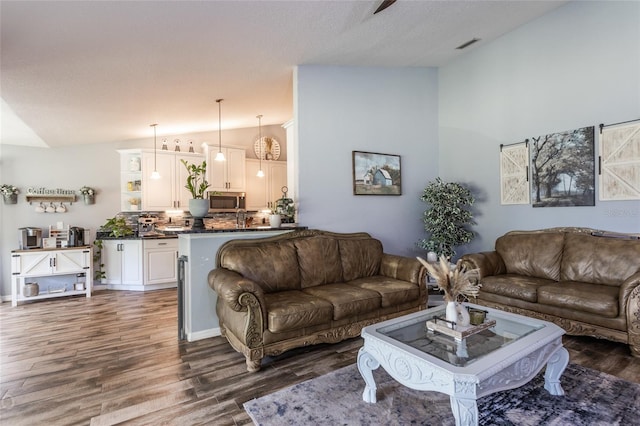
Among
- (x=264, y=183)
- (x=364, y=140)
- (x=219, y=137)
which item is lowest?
(x=264, y=183)

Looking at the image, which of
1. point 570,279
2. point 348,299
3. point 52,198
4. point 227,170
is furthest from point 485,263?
point 52,198

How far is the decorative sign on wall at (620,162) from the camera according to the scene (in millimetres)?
3174

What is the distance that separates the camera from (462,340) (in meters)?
2.03

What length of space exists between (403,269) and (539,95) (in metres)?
2.77

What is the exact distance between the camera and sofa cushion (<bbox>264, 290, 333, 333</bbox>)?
2.60 meters

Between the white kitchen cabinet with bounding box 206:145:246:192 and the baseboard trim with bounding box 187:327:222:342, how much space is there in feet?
11.5

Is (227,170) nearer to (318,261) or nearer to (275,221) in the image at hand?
(275,221)

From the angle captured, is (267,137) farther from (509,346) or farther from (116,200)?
(509,346)

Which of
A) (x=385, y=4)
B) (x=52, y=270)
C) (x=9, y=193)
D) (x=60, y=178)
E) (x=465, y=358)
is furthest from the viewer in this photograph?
(x=60, y=178)

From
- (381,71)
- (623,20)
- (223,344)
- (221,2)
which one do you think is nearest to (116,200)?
(223,344)

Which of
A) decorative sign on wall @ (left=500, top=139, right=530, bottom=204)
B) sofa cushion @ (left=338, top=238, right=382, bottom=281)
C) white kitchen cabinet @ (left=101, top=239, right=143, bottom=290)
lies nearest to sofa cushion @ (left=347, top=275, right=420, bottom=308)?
sofa cushion @ (left=338, top=238, right=382, bottom=281)

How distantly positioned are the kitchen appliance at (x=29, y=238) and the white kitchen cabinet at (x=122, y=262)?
86 centimetres

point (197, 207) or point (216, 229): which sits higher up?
point (197, 207)

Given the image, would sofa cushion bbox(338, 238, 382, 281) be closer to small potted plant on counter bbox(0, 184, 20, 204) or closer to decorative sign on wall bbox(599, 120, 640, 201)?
decorative sign on wall bbox(599, 120, 640, 201)
